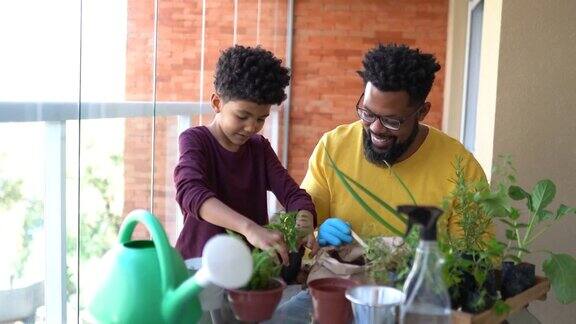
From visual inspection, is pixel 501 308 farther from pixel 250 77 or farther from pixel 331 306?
pixel 250 77

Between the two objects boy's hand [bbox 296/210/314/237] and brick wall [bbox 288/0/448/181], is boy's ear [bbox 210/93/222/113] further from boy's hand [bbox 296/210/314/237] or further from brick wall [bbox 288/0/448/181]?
brick wall [bbox 288/0/448/181]

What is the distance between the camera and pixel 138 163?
256 cm

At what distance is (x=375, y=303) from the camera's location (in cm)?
82

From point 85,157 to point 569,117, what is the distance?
61.0 inches

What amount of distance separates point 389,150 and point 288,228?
1.96 feet

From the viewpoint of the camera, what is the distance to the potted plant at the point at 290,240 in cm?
106

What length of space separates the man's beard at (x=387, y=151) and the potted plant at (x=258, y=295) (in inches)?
31.8

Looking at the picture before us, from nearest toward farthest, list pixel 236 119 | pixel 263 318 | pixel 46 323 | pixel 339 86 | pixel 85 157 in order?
pixel 263 318
pixel 236 119
pixel 46 323
pixel 85 157
pixel 339 86

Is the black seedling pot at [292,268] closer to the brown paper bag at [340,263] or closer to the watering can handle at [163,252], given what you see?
the brown paper bag at [340,263]

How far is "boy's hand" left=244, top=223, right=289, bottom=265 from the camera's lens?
38.9 inches

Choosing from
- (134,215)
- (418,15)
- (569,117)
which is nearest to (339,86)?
(418,15)

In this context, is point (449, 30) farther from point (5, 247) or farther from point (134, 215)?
point (134, 215)

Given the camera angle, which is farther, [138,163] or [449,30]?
[449,30]

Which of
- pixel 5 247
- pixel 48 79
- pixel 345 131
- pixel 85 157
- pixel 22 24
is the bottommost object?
pixel 5 247
